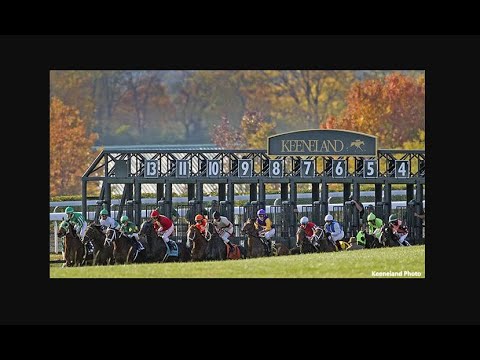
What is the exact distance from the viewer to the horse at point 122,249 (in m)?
32.9

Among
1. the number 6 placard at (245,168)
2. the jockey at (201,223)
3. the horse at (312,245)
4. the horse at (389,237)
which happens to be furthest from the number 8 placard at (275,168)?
the horse at (389,237)

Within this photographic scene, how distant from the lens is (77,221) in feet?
108

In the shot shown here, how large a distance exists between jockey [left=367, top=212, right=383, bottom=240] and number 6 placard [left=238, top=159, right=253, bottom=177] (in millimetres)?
2305

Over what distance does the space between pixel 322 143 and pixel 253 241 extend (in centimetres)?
274

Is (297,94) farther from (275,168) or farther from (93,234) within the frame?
(93,234)

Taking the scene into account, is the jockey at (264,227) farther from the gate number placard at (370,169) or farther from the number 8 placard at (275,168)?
the gate number placard at (370,169)

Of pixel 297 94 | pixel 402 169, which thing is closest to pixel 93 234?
pixel 297 94

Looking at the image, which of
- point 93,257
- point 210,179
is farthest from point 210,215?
point 93,257

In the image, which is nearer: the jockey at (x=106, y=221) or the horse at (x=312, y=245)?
the jockey at (x=106, y=221)

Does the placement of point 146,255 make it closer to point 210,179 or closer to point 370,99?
point 210,179

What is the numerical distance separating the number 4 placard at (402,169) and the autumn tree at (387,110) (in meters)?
→ 0.68

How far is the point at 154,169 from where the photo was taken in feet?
112

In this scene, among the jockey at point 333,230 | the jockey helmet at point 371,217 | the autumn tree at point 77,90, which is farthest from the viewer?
the jockey helmet at point 371,217

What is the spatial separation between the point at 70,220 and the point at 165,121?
2300 mm
